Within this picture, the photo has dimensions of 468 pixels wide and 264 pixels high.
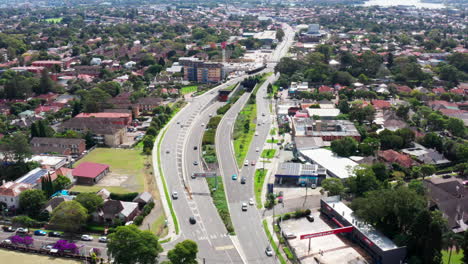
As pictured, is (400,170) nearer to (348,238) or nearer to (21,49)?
(348,238)

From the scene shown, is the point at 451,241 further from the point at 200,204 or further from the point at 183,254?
the point at 200,204

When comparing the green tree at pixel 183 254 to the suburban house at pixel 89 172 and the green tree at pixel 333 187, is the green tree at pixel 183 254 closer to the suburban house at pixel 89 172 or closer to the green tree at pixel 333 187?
the green tree at pixel 333 187

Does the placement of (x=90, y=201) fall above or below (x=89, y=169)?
above

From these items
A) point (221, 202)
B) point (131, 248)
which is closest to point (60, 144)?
point (221, 202)

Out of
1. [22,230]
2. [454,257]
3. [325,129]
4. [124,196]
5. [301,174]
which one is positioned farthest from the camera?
[325,129]

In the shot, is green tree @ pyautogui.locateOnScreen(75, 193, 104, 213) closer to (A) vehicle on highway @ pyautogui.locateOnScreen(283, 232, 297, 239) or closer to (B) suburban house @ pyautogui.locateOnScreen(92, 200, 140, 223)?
(B) suburban house @ pyautogui.locateOnScreen(92, 200, 140, 223)

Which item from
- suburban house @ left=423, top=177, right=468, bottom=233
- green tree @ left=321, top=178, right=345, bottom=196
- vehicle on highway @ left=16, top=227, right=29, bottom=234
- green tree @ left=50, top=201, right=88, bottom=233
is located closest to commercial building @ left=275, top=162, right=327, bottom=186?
green tree @ left=321, top=178, right=345, bottom=196
